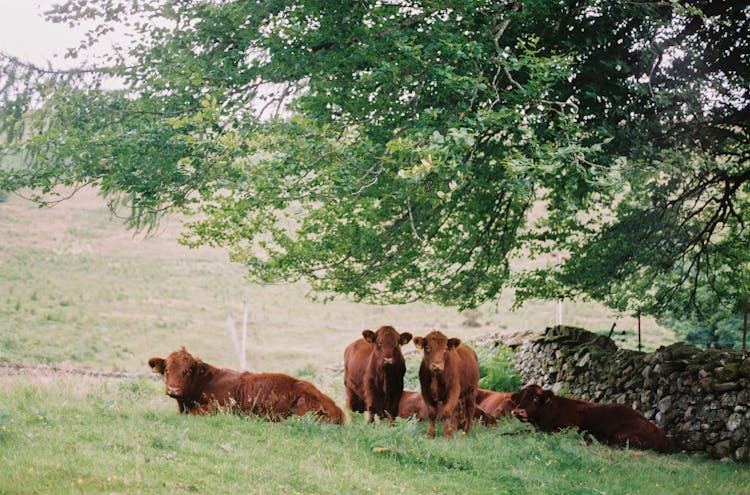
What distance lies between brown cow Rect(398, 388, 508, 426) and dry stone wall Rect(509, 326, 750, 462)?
6.16 feet

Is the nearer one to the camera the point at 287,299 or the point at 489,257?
the point at 489,257

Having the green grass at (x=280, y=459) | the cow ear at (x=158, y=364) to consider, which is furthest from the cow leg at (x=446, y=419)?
the cow ear at (x=158, y=364)

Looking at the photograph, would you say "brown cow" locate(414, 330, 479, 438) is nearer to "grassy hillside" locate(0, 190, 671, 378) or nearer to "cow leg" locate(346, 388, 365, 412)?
"cow leg" locate(346, 388, 365, 412)

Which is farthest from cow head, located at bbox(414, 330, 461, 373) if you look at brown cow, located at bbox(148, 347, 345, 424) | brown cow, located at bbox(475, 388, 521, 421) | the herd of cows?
brown cow, located at bbox(475, 388, 521, 421)

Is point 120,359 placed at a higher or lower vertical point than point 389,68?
lower

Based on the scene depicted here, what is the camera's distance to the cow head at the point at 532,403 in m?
10.9

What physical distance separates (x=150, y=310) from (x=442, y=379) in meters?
28.9

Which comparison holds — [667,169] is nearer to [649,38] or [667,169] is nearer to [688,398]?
[649,38]

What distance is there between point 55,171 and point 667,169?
26.8 ft

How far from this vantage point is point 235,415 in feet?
30.3

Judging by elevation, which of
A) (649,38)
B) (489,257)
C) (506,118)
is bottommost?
(489,257)

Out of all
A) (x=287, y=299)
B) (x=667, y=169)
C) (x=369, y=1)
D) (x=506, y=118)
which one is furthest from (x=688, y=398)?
(x=287, y=299)

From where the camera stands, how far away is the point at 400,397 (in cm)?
1107

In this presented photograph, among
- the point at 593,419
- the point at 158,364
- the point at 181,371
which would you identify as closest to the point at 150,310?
the point at 158,364
